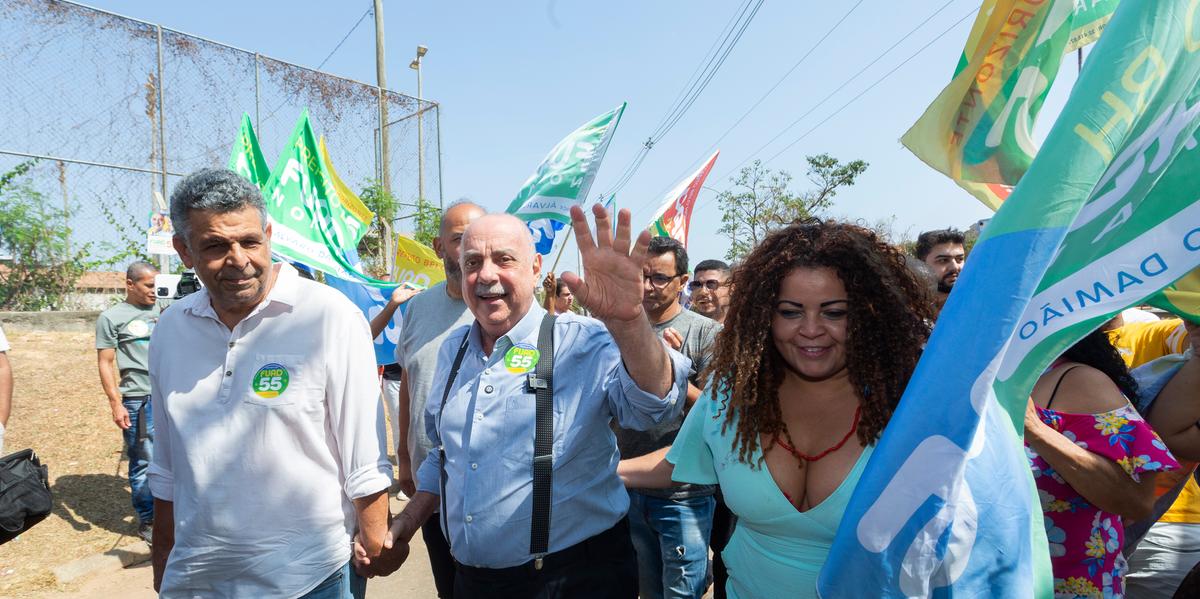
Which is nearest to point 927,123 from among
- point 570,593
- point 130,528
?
point 570,593

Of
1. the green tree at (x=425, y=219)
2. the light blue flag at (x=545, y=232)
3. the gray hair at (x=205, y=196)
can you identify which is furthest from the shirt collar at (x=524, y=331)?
the green tree at (x=425, y=219)

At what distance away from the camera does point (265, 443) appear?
2.03 metres

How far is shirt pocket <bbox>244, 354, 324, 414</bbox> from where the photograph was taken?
2035mm

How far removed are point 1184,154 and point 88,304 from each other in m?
13.0

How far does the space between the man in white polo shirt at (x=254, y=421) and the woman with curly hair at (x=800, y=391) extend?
1.02m

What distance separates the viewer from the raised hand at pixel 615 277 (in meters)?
1.85

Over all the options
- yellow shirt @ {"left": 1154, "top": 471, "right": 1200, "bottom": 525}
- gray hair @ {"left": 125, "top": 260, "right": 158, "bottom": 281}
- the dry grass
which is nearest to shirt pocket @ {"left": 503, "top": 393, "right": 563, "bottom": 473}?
yellow shirt @ {"left": 1154, "top": 471, "right": 1200, "bottom": 525}

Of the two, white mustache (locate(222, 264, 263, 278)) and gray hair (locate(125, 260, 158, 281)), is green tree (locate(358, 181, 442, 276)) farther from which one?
white mustache (locate(222, 264, 263, 278))

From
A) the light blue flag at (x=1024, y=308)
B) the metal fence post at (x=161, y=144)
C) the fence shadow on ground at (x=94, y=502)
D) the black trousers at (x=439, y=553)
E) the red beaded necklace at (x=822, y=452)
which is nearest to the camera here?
the light blue flag at (x=1024, y=308)

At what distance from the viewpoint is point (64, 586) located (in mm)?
4676

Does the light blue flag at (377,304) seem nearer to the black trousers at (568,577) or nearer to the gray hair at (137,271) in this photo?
the gray hair at (137,271)

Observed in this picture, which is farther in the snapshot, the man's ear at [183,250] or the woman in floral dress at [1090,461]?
the man's ear at [183,250]

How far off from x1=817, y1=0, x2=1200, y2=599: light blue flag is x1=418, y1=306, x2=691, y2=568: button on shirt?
719mm

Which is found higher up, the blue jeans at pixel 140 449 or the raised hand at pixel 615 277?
the raised hand at pixel 615 277
